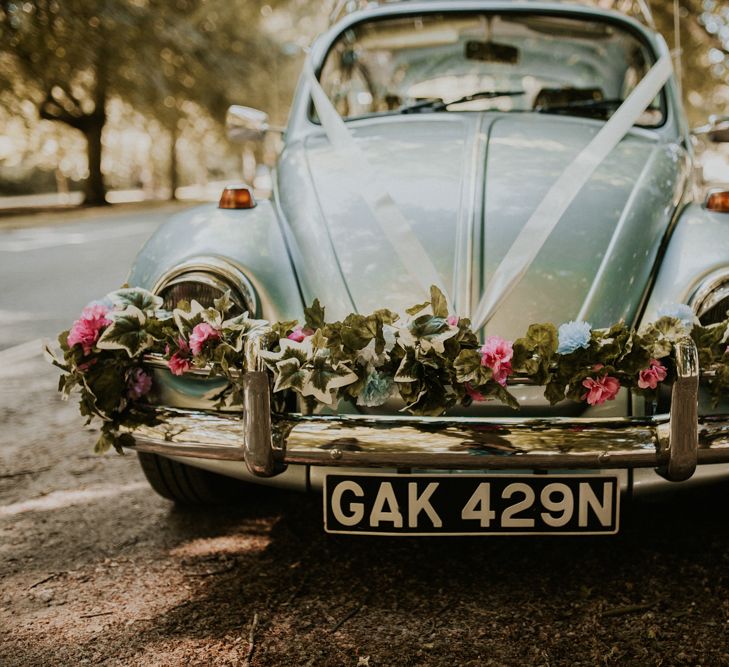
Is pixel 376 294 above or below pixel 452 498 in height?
above

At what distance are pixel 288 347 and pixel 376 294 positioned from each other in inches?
16.3

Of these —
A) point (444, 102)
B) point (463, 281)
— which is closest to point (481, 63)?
point (444, 102)

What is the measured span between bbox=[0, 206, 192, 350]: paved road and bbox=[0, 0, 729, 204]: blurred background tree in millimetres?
3328

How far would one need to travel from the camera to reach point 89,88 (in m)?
22.7

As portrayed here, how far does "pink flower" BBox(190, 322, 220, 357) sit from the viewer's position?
2248 mm

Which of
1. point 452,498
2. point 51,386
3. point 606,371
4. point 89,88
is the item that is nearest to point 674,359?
point 606,371

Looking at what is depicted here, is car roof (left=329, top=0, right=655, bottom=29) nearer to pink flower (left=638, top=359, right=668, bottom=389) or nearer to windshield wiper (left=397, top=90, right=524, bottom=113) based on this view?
windshield wiper (left=397, top=90, right=524, bottom=113)

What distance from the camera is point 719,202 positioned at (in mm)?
2684

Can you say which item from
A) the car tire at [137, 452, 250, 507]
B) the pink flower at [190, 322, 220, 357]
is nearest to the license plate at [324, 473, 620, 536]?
the pink flower at [190, 322, 220, 357]

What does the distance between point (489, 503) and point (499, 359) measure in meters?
0.35

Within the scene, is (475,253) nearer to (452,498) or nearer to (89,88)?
(452,498)

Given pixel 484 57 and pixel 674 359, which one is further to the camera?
pixel 484 57

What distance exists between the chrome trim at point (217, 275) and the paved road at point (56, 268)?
3605 millimetres

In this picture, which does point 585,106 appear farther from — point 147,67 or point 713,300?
point 147,67
